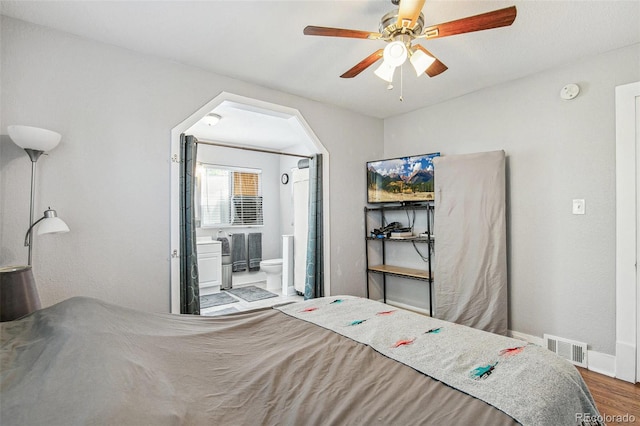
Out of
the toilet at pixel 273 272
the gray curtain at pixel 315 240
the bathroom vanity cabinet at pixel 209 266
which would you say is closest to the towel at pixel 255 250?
the toilet at pixel 273 272

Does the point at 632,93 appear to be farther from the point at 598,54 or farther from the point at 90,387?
the point at 90,387

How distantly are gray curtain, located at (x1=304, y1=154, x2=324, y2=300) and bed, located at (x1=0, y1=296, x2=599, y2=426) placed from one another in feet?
6.07

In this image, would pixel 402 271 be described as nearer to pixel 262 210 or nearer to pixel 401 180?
pixel 401 180

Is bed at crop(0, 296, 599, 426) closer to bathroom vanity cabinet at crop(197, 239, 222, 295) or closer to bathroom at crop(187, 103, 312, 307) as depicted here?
bathroom at crop(187, 103, 312, 307)

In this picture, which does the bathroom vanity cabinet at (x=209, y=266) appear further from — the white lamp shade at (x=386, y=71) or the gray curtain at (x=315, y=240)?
the white lamp shade at (x=386, y=71)

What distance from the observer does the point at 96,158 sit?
2227 mm

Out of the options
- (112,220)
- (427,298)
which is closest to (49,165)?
(112,220)

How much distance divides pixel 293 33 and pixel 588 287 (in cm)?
305

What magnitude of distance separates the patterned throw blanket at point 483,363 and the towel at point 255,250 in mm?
4045

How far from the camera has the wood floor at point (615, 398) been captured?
6.17ft

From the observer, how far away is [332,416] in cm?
96

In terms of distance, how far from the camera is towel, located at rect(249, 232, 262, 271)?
18.8 ft

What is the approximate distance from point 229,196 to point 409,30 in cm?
459

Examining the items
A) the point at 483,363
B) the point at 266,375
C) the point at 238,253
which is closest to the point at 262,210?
the point at 238,253
